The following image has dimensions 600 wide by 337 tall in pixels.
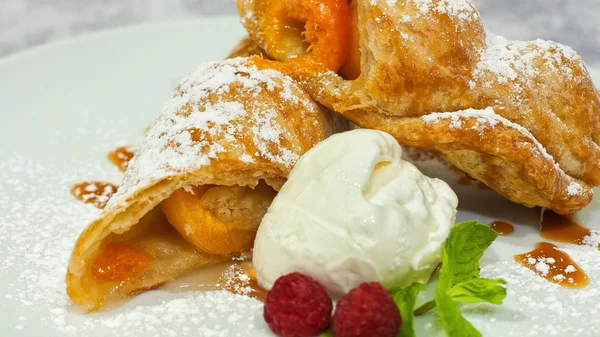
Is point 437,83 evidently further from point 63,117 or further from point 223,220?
point 63,117

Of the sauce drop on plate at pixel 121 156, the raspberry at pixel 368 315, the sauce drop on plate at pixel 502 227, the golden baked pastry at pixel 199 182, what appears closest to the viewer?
the raspberry at pixel 368 315

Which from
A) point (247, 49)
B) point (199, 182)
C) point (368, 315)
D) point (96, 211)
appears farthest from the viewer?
point (247, 49)

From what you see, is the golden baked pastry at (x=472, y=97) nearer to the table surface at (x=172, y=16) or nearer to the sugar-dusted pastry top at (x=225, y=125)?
the sugar-dusted pastry top at (x=225, y=125)

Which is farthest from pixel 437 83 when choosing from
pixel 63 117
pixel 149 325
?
pixel 63 117

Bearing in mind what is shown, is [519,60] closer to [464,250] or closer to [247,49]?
[464,250]

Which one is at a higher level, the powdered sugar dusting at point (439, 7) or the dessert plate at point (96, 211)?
the powdered sugar dusting at point (439, 7)

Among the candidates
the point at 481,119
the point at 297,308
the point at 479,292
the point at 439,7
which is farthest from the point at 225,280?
the point at 439,7

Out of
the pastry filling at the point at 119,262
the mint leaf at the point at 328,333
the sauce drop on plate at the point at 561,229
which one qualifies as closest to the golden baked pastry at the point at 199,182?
the pastry filling at the point at 119,262
